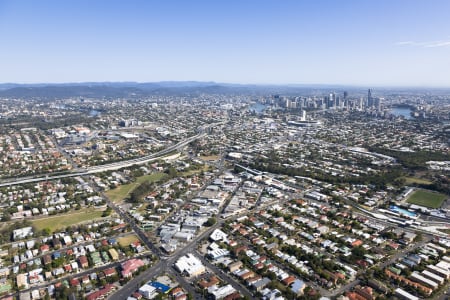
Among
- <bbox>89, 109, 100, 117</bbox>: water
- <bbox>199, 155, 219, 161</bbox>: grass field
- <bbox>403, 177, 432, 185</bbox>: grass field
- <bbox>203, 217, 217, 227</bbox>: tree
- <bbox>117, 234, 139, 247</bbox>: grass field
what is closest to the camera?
<bbox>117, 234, 139, 247</bbox>: grass field

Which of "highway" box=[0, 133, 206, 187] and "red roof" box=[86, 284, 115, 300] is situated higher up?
"highway" box=[0, 133, 206, 187]

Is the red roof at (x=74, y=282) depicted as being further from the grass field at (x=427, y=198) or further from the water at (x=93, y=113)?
the water at (x=93, y=113)

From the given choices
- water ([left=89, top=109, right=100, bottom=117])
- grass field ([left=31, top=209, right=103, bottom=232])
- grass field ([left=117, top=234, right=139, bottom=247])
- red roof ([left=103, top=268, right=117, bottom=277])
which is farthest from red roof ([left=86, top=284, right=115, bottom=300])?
water ([left=89, top=109, right=100, bottom=117])

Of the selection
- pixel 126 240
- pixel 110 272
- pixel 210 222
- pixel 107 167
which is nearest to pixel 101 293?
pixel 110 272

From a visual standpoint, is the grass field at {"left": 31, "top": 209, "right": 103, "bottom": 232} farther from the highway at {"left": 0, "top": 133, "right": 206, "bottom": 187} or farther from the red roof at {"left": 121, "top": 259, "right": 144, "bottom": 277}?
the highway at {"left": 0, "top": 133, "right": 206, "bottom": 187}

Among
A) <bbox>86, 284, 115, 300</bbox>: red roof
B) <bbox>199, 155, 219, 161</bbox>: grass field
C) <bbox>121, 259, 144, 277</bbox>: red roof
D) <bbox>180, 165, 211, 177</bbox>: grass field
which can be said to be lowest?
<bbox>86, 284, 115, 300</bbox>: red roof

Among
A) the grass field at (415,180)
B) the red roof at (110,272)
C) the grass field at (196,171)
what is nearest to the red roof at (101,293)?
the red roof at (110,272)
